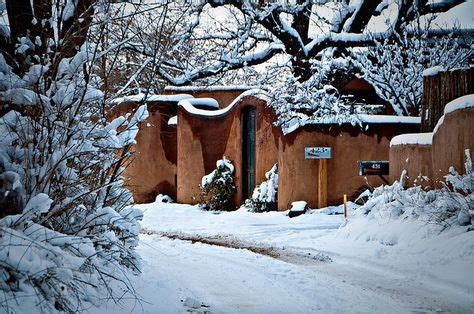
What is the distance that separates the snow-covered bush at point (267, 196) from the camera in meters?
14.7

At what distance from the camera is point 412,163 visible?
9.73 meters

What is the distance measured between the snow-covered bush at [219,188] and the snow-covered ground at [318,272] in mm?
5433

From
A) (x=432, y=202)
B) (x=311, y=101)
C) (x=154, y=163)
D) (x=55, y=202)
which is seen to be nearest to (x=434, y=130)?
(x=432, y=202)

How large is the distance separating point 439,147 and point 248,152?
851 centimetres

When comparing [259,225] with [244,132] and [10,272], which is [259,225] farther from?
[10,272]

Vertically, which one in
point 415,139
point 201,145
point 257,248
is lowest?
point 257,248

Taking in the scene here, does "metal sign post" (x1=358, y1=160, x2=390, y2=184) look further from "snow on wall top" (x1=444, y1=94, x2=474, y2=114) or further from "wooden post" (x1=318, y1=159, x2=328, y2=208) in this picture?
"snow on wall top" (x1=444, y1=94, x2=474, y2=114)

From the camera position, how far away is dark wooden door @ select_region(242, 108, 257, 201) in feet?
54.4

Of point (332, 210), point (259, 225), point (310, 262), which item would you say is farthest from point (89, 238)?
point (332, 210)

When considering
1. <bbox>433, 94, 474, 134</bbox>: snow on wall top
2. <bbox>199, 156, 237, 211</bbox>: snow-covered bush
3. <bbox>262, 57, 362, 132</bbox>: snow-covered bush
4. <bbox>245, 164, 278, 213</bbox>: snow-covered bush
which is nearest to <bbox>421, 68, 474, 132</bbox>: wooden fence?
<bbox>433, 94, 474, 134</bbox>: snow on wall top

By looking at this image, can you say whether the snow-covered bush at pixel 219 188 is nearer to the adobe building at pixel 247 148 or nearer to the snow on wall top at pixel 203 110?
the adobe building at pixel 247 148

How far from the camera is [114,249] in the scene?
193 inches

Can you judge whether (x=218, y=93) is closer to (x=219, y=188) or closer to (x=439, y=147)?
(x=219, y=188)

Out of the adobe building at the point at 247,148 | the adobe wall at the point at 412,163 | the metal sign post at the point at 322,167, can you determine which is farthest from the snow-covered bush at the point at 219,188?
the adobe wall at the point at 412,163
